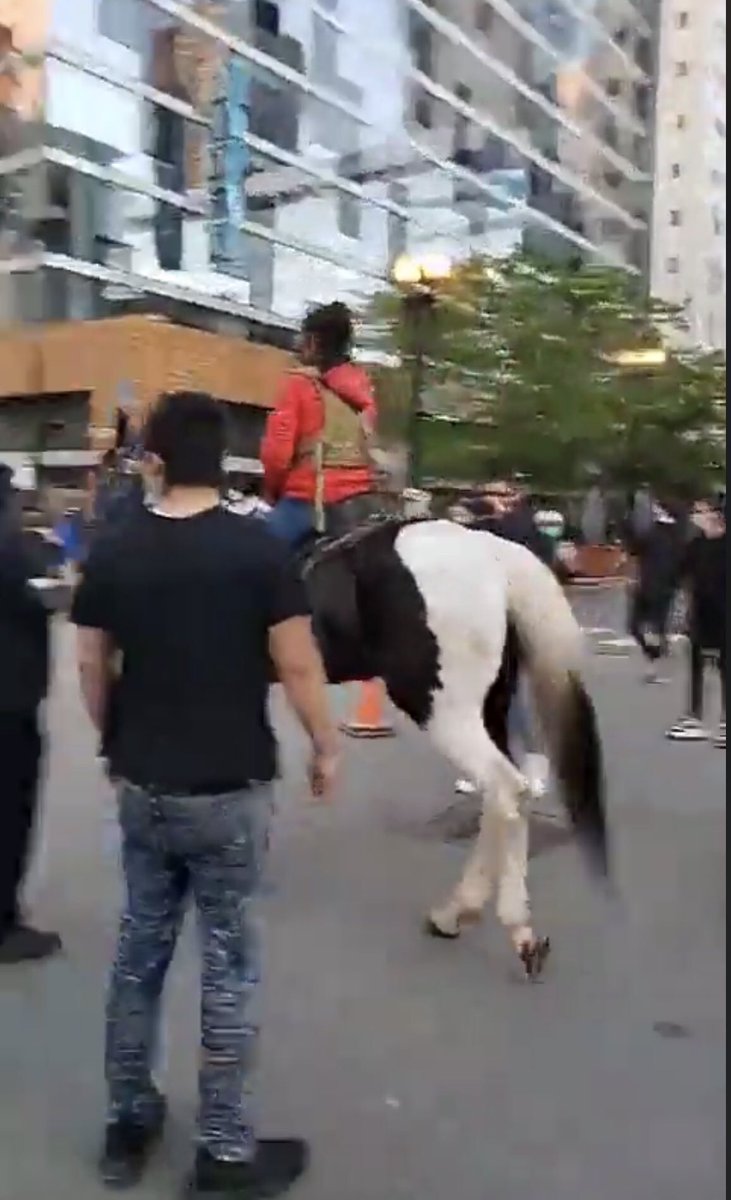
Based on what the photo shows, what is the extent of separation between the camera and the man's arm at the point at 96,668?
3.55 m

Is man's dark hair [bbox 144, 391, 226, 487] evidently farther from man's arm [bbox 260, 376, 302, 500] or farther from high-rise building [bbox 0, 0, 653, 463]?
high-rise building [bbox 0, 0, 653, 463]

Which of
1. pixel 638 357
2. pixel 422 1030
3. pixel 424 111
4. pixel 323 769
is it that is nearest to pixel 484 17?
pixel 424 111

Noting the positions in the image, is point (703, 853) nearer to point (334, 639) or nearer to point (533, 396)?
point (334, 639)

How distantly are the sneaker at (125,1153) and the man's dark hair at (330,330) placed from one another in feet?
10.9

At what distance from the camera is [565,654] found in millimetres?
5547

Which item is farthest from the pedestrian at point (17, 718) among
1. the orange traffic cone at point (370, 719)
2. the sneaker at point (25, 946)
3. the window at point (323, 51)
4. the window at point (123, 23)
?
the window at point (323, 51)

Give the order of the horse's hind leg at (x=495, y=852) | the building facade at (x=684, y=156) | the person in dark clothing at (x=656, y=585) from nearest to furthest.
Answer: the horse's hind leg at (x=495, y=852), the person in dark clothing at (x=656, y=585), the building facade at (x=684, y=156)

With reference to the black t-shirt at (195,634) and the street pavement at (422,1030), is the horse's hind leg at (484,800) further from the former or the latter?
the black t-shirt at (195,634)

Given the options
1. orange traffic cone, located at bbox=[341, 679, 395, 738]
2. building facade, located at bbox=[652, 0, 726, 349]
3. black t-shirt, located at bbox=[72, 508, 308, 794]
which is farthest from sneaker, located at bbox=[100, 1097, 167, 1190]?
building facade, located at bbox=[652, 0, 726, 349]

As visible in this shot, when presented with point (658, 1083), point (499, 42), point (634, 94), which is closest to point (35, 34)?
point (499, 42)

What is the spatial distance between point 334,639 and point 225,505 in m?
2.35

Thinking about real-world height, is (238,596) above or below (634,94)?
below

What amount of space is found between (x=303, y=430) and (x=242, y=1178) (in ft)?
10.8

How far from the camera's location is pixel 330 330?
6.08 m
